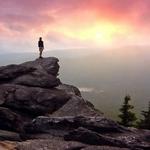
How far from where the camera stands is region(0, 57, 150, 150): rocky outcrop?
169 ft

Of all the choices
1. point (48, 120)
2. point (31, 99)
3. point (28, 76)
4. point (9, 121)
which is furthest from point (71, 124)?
point (28, 76)

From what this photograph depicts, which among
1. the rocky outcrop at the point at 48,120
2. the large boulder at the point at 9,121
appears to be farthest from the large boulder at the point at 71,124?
the large boulder at the point at 9,121

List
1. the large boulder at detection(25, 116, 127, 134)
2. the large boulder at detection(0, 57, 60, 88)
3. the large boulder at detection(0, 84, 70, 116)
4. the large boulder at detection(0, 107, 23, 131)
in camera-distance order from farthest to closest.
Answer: the large boulder at detection(0, 57, 60, 88) < the large boulder at detection(0, 84, 70, 116) < the large boulder at detection(0, 107, 23, 131) < the large boulder at detection(25, 116, 127, 134)

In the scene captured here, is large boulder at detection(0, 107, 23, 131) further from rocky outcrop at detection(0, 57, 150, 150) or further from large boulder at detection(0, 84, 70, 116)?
large boulder at detection(0, 84, 70, 116)

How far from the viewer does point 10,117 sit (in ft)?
194

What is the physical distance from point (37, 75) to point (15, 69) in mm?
3976

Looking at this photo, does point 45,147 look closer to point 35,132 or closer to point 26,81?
point 35,132

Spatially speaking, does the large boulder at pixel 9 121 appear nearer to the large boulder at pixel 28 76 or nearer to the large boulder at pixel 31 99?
the large boulder at pixel 31 99

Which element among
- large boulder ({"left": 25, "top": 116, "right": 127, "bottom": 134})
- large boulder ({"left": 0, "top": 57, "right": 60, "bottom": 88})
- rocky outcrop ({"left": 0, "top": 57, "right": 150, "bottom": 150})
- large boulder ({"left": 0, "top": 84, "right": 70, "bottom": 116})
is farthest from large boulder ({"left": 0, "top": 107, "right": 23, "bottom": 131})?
large boulder ({"left": 0, "top": 57, "right": 60, "bottom": 88})

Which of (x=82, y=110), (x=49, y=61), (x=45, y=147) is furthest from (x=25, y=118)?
(x=49, y=61)

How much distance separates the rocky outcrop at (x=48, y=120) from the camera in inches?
2028

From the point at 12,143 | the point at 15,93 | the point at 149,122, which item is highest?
the point at 15,93

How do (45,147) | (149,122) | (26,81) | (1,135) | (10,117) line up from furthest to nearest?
(149,122) → (26,81) → (10,117) → (1,135) → (45,147)

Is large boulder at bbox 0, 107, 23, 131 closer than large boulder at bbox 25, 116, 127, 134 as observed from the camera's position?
No
